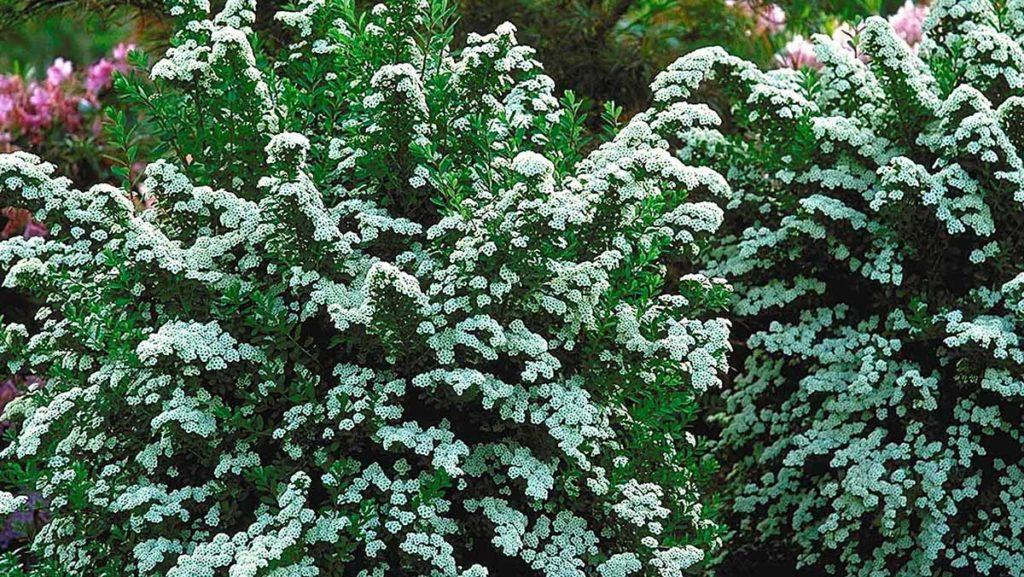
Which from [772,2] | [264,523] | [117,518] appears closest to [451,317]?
[264,523]

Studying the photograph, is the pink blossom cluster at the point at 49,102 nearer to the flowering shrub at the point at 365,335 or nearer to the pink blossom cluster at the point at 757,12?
the flowering shrub at the point at 365,335

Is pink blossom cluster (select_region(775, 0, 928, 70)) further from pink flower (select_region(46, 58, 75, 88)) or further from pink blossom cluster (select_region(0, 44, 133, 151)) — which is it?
pink flower (select_region(46, 58, 75, 88))

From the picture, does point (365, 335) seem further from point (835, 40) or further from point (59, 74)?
point (59, 74)

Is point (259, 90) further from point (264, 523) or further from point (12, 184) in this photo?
point (264, 523)

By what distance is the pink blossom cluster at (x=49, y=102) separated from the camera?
5.50 meters

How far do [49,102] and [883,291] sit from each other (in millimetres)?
3652

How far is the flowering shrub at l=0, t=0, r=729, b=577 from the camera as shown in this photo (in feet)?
9.70

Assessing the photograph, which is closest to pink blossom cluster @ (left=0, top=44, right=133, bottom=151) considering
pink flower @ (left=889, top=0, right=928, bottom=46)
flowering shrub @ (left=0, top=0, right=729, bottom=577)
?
flowering shrub @ (left=0, top=0, right=729, bottom=577)

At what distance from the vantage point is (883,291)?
415 cm

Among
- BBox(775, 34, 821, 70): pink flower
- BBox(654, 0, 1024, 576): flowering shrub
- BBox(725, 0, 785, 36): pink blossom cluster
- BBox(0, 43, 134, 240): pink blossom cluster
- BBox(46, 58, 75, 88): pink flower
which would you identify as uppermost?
BBox(46, 58, 75, 88): pink flower

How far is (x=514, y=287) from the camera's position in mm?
3045

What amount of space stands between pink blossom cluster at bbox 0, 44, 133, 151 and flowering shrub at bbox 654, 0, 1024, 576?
284 centimetres

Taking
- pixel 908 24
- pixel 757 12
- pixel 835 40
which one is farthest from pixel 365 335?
pixel 908 24

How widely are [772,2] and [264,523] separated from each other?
377 cm
